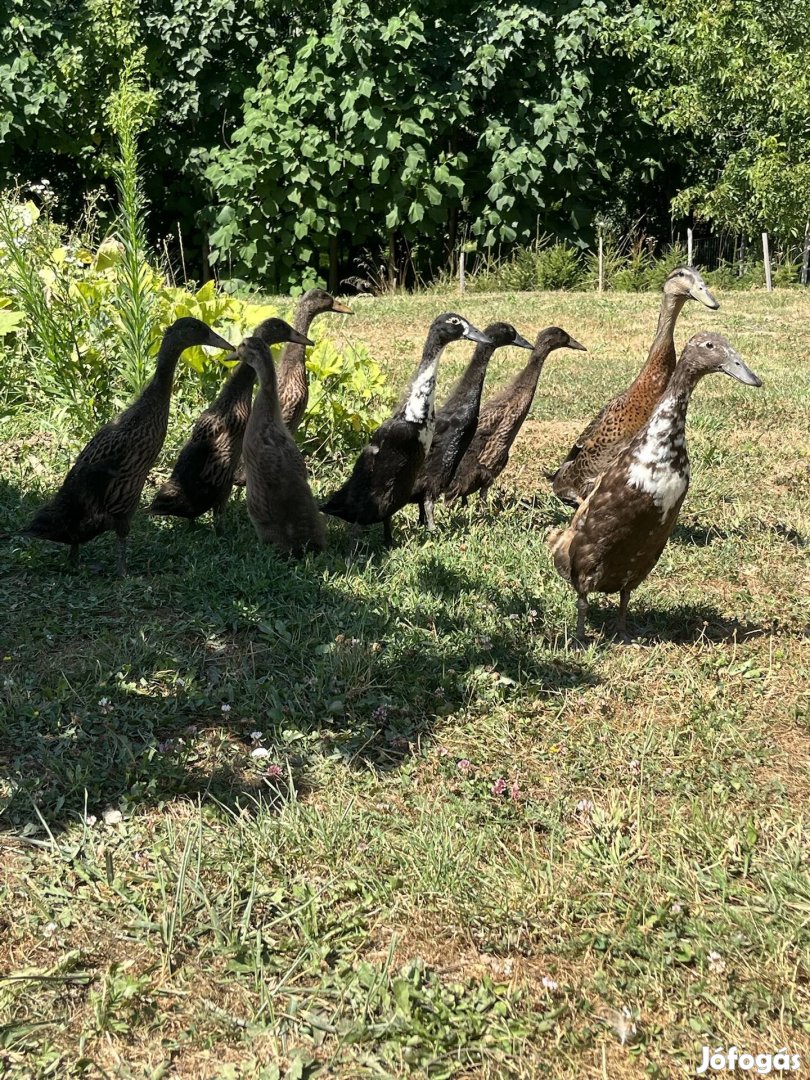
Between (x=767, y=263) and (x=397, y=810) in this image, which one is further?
(x=767, y=263)

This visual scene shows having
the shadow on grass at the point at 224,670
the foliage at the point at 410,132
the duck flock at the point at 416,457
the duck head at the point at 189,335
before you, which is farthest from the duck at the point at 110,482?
the foliage at the point at 410,132

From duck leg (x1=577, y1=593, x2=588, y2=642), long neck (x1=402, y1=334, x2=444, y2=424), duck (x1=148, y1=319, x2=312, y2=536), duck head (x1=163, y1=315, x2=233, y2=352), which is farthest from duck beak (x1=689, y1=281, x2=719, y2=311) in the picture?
duck head (x1=163, y1=315, x2=233, y2=352)

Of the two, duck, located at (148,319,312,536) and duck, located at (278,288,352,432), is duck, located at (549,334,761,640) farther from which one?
duck, located at (278,288,352,432)

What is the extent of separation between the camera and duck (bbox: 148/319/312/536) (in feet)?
18.5

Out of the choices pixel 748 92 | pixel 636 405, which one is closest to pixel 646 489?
pixel 636 405

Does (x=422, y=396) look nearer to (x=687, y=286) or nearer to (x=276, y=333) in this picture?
(x=276, y=333)

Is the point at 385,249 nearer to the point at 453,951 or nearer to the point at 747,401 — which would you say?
the point at 747,401

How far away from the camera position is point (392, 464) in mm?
5664

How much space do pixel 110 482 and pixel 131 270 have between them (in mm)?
1747

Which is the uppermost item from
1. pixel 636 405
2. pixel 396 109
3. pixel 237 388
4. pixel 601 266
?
pixel 396 109

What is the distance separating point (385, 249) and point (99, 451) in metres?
14.6

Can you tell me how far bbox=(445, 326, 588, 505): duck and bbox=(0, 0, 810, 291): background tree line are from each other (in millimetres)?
10464

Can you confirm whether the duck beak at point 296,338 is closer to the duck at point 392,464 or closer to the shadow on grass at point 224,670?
the duck at point 392,464

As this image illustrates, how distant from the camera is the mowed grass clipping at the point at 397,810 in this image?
8.93 feet
